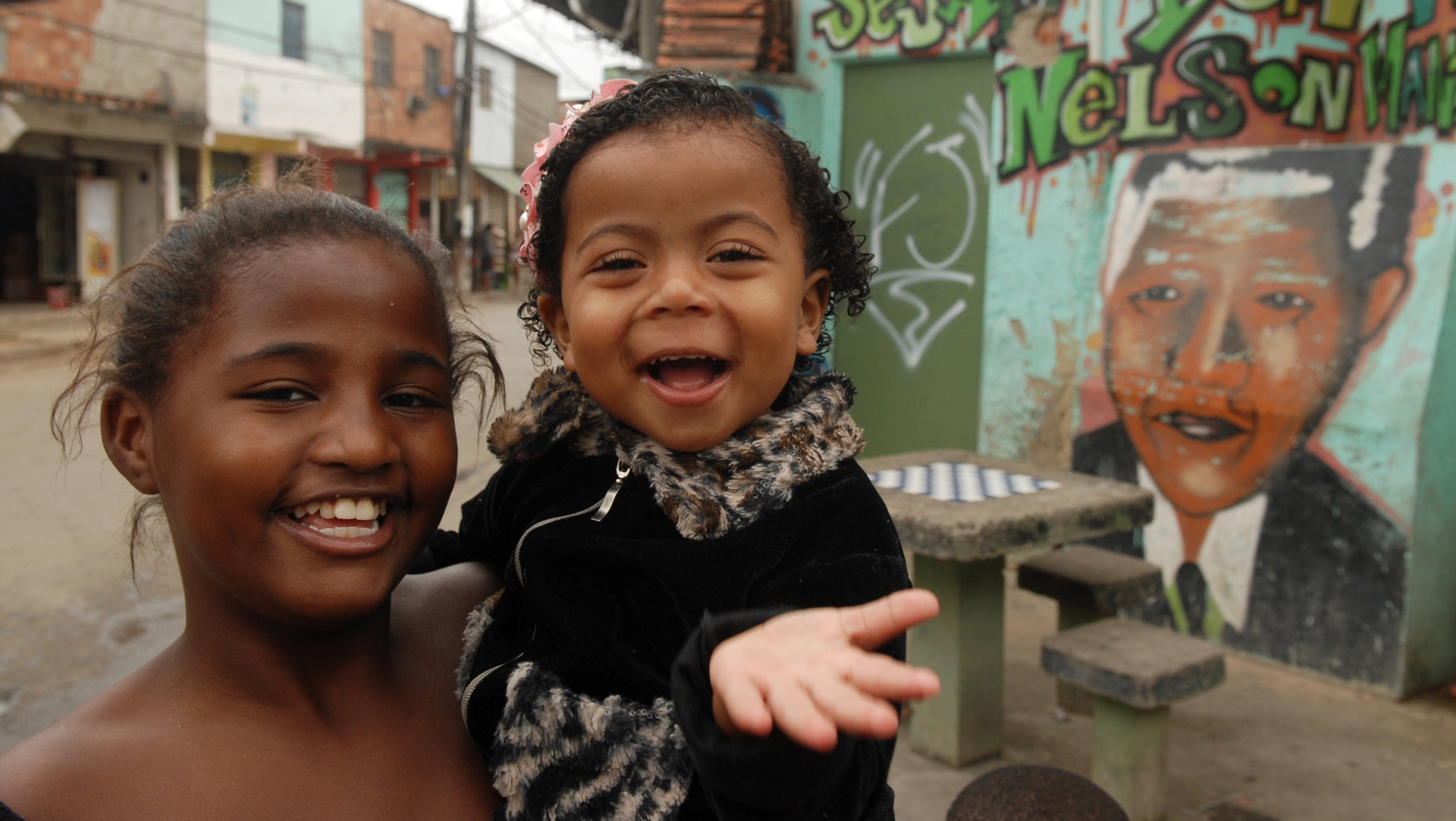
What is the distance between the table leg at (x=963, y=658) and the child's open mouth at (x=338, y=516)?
278 cm

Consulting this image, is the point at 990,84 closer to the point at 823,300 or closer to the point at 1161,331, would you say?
the point at 1161,331

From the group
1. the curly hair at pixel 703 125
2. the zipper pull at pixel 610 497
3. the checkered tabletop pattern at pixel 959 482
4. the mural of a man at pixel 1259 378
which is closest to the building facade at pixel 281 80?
the mural of a man at pixel 1259 378

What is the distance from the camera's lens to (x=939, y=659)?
369cm

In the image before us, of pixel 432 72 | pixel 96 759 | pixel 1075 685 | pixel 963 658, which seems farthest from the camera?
pixel 432 72

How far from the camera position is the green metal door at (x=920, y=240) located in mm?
6000

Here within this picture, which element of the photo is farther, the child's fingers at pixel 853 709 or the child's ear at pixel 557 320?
the child's ear at pixel 557 320

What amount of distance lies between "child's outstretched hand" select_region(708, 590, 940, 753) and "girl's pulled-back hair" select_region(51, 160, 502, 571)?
67 cm

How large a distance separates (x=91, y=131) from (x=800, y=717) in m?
21.0

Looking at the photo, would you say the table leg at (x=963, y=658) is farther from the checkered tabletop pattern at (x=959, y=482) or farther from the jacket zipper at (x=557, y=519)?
the jacket zipper at (x=557, y=519)

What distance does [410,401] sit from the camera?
4.09ft

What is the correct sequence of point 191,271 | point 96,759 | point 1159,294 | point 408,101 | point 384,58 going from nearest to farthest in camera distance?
1. point 96,759
2. point 191,271
3. point 1159,294
4. point 384,58
5. point 408,101

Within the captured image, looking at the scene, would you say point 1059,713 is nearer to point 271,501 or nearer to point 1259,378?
point 1259,378

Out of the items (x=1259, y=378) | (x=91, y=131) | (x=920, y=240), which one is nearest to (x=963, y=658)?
(x=1259, y=378)

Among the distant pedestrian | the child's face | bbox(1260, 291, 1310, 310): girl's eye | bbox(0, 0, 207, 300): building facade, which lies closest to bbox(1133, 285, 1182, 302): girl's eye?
bbox(1260, 291, 1310, 310): girl's eye
